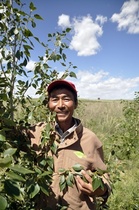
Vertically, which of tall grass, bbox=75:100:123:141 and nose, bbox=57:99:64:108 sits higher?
nose, bbox=57:99:64:108

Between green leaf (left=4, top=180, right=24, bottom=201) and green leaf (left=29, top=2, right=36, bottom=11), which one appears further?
green leaf (left=29, top=2, right=36, bottom=11)

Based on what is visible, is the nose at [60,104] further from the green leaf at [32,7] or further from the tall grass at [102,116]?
the tall grass at [102,116]

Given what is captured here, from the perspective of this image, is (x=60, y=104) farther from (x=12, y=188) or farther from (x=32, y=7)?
(x=12, y=188)

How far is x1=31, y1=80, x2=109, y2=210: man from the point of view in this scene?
175 cm

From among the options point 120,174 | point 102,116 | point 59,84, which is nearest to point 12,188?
point 59,84

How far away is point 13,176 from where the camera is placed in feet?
2.30

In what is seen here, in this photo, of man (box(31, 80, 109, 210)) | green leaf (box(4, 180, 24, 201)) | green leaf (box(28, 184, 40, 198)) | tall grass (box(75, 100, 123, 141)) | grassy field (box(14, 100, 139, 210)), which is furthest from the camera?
tall grass (box(75, 100, 123, 141))

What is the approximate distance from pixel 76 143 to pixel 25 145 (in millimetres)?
454

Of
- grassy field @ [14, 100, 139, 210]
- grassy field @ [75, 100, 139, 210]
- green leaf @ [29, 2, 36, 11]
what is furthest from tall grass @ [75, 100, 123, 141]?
green leaf @ [29, 2, 36, 11]

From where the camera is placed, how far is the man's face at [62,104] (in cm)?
184

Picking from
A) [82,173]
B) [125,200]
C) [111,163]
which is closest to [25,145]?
[82,173]

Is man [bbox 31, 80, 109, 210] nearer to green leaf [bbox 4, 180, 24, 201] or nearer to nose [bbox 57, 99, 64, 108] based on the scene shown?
nose [bbox 57, 99, 64, 108]

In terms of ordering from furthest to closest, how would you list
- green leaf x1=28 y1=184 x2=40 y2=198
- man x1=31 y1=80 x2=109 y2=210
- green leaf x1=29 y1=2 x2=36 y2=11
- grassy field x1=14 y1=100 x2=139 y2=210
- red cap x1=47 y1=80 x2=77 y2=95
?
1. grassy field x1=14 y1=100 x2=139 y2=210
2. red cap x1=47 y1=80 x2=77 y2=95
3. man x1=31 y1=80 x2=109 y2=210
4. green leaf x1=29 y1=2 x2=36 y2=11
5. green leaf x1=28 y1=184 x2=40 y2=198

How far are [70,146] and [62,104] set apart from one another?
0.30 m
